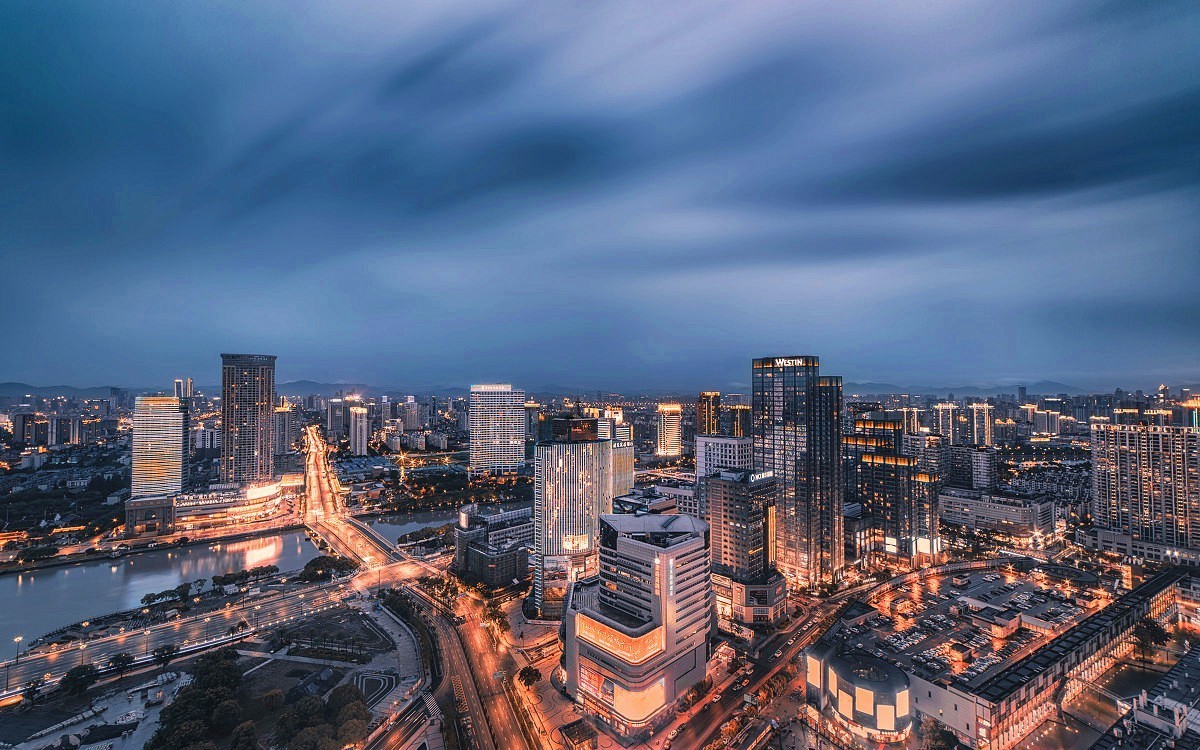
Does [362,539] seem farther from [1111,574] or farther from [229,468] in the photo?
[1111,574]

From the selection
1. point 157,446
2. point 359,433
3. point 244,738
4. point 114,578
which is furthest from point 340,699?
point 359,433

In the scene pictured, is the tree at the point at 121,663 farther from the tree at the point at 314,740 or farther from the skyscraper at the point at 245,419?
the skyscraper at the point at 245,419

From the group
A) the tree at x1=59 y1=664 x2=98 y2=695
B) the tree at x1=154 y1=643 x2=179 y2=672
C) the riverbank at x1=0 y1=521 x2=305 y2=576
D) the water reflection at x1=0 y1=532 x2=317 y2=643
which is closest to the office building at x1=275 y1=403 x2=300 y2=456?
the riverbank at x1=0 y1=521 x2=305 y2=576

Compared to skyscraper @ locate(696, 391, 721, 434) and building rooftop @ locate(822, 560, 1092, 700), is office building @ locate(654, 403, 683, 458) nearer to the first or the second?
skyscraper @ locate(696, 391, 721, 434)

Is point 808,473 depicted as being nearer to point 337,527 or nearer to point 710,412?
point 710,412

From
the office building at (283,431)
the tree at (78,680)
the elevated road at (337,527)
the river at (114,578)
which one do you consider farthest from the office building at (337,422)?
the tree at (78,680)

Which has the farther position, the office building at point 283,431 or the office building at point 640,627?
the office building at point 283,431

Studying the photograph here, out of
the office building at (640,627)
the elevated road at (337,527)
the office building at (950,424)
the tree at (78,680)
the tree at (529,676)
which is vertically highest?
the office building at (950,424)
